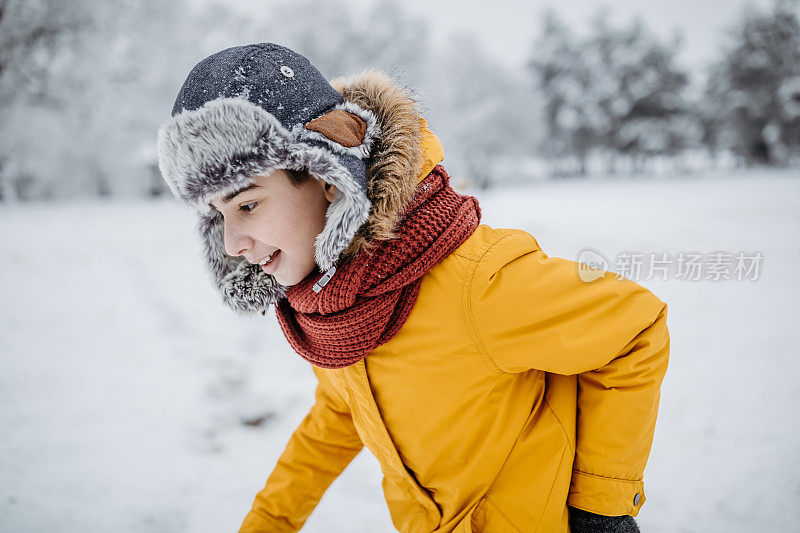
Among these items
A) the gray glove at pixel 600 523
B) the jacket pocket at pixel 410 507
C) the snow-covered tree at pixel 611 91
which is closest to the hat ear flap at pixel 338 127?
the jacket pocket at pixel 410 507

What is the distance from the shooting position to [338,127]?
108cm

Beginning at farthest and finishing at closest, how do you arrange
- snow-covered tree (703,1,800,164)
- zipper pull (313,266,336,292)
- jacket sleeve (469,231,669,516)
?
snow-covered tree (703,1,800,164), zipper pull (313,266,336,292), jacket sleeve (469,231,669,516)

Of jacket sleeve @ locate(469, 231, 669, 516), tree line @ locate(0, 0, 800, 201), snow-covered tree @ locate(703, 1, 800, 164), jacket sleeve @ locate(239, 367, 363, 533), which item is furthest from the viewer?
snow-covered tree @ locate(703, 1, 800, 164)

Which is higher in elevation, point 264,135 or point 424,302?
point 264,135

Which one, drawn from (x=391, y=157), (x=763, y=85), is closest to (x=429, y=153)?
(x=391, y=157)

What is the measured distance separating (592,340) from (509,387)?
0.96ft

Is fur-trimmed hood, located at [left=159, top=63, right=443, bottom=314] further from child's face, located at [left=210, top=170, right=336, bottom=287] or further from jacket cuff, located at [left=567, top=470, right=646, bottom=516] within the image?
jacket cuff, located at [left=567, top=470, right=646, bottom=516]

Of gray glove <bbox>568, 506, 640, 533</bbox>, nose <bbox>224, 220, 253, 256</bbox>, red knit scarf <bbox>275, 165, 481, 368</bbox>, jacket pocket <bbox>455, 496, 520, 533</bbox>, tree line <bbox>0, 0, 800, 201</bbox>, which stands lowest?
gray glove <bbox>568, 506, 640, 533</bbox>

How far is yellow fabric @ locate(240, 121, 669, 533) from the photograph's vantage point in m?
1.02

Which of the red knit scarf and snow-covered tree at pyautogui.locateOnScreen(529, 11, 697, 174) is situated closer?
the red knit scarf

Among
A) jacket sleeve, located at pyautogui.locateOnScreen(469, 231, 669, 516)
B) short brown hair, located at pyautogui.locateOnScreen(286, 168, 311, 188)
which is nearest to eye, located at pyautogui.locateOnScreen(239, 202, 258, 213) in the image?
short brown hair, located at pyautogui.locateOnScreen(286, 168, 311, 188)

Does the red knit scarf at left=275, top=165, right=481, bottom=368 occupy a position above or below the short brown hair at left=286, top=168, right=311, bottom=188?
below

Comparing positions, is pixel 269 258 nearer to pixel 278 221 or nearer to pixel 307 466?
pixel 278 221

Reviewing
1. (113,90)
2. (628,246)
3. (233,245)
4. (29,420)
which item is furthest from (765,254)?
(113,90)
